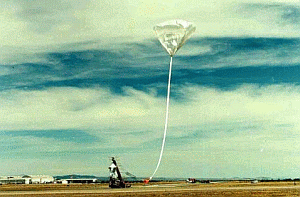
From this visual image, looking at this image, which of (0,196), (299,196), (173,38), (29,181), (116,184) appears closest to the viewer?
(173,38)

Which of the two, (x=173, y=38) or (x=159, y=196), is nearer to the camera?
(x=173, y=38)

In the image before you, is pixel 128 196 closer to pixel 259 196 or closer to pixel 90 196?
pixel 90 196

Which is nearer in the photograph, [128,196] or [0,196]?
[128,196]

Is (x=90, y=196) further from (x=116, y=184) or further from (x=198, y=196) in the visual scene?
(x=116, y=184)

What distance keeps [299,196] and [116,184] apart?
4476cm

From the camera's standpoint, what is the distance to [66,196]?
55.1 meters

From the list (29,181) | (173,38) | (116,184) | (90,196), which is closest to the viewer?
(173,38)

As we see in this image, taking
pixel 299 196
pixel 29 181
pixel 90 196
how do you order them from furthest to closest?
1. pixel 29 181
2. pixel 90 196
3. pixel 299 196

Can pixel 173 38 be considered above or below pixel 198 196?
above

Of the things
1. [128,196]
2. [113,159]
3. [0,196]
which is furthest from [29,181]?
[128,196]

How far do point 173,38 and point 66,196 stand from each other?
32.1 metres

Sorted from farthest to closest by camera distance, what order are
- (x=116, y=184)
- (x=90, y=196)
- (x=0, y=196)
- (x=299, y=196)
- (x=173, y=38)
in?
1. (x=116, y=184)
2. (x=0, y=196)
3. (x=90, y=196)
4. (x=299, y=196)
5. (x=173, y=38)

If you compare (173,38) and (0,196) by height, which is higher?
(173,38)

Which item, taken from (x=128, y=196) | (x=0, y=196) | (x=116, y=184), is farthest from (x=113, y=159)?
(x=128, y=196)
